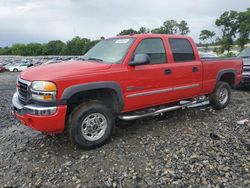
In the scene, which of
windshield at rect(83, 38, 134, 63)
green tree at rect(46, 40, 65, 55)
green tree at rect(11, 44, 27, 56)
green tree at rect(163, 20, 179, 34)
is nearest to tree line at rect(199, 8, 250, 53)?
green tree at rect(163, 20, 179, 34)

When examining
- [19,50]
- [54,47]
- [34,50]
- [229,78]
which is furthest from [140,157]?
[19,50]

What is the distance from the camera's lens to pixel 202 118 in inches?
222

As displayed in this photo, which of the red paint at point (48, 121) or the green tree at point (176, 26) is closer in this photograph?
the red paint at point (48, 121)

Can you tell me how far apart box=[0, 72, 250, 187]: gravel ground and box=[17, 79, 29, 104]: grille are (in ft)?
2.96

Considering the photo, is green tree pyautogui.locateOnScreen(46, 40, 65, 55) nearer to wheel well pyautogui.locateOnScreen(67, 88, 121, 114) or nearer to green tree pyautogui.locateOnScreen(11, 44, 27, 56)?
green tree pyautogui.locateOnScreen(11, 44, 27, 56)

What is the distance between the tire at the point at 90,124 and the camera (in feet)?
12.5

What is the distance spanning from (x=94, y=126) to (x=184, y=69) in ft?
7.50

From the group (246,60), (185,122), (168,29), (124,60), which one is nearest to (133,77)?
(124,60)

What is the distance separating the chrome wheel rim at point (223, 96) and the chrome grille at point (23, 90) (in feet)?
15.5

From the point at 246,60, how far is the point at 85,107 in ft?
24.7

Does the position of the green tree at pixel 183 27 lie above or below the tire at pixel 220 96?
above

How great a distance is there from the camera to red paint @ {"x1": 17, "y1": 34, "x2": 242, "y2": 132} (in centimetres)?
362

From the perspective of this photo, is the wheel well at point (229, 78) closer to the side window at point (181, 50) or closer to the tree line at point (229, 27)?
the side window at point (181, 50)

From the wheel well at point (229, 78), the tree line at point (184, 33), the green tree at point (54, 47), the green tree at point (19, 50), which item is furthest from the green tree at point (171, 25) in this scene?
the green tree at point (19, 50)
